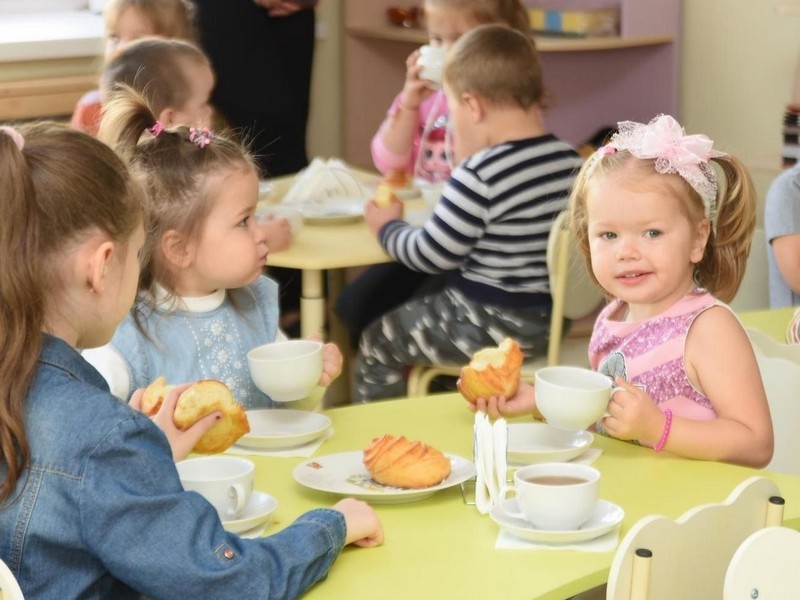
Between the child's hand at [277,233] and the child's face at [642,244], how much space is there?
1.06 meters

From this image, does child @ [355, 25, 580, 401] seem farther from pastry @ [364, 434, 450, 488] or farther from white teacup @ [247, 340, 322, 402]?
pastry @ [364, 434, 450, 488]

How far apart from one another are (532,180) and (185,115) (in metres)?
0.80

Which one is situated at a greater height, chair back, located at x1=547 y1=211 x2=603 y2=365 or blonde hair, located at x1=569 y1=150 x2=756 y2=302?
blonde hair, located at x1=569 y1=150 x2=756 y2=302

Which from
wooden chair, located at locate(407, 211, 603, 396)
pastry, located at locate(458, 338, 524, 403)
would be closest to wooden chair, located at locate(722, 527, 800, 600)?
pastry, located at locate(458, 338, 524, 403)

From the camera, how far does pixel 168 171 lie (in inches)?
80.7

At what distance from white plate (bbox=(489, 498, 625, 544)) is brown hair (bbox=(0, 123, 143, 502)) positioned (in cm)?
52

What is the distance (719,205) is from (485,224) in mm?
1032

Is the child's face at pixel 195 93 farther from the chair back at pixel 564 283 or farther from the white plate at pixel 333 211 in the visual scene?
the chair back at pixel 564 283

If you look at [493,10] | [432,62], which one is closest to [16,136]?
[432,62]

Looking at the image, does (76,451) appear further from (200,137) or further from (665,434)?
(200,137)

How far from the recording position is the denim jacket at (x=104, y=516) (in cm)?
124

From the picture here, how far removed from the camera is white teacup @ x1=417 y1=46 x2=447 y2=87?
3.41 meters

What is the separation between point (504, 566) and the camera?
1375 mm

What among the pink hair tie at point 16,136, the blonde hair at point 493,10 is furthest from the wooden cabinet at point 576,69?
the pink hair tie at point 16,136
